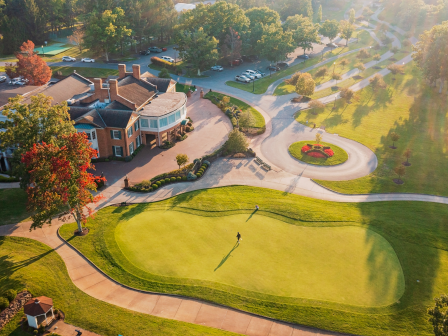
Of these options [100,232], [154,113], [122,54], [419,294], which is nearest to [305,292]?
[419,294]

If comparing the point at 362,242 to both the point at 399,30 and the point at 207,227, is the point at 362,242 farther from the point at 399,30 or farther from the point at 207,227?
the point at 399,30

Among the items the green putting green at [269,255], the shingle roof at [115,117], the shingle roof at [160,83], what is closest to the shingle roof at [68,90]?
the shingle roof at [115,117]

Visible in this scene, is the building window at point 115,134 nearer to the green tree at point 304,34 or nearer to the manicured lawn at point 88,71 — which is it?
the manicured lawn at point 88,71

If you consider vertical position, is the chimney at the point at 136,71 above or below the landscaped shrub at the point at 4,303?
above

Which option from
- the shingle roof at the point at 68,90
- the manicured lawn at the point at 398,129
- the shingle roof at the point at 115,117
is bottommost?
the manicured lawn at the point at 398,129

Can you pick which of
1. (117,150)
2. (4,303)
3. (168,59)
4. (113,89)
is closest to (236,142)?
(117,150)

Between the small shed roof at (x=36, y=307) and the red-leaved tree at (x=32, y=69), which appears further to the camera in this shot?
the red-leaved tree at (x=32, y=69)

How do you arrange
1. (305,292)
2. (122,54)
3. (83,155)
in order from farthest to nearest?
(122,54)
(83,155)
(305,292)
